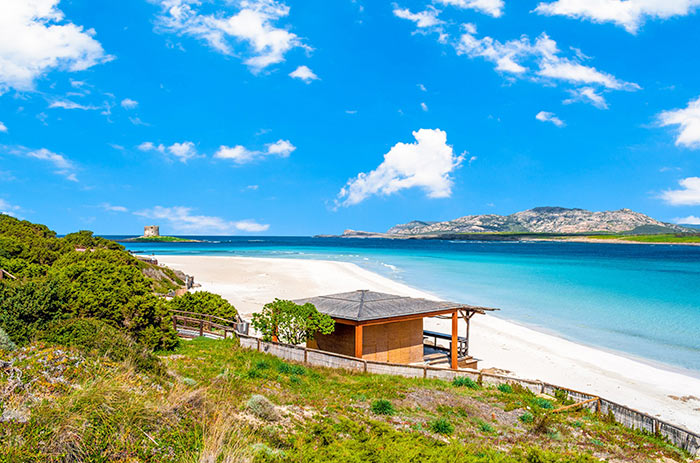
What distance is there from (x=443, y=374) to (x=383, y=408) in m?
4.50

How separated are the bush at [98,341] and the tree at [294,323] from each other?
4.95 m

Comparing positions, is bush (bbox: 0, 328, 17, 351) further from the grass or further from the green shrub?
the green shrub

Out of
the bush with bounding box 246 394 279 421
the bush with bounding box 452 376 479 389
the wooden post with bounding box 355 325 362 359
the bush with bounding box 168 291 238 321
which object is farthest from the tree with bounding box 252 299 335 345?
the bush with bounding box 246 394 279 421

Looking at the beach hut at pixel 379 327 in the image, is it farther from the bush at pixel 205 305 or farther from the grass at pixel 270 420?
the bush at pixel 205 305

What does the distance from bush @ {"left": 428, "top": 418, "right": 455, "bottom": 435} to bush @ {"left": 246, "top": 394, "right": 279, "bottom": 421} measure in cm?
320

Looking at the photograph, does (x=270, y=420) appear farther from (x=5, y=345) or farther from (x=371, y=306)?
(x=371, y=306)

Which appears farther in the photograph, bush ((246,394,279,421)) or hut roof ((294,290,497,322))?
hut roof ((294,290,497,322))

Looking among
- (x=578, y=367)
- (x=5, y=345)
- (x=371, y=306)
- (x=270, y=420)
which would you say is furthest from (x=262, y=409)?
(x=578, y=367)

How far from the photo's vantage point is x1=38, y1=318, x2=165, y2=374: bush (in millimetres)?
8047

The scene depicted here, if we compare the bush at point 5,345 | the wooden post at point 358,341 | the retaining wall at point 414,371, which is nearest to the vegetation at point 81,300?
the bush at point 5,345

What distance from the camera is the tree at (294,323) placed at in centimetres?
1322

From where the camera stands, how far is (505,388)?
12.0 meters

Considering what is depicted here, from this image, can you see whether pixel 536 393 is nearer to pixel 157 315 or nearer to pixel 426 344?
pixel 426 344

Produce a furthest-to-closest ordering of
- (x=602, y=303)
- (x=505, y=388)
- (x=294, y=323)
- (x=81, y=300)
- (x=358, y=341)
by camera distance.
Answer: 1. (x=602, y=303)
2. (x=294, y=323)
3. (x=358, y=341)
4. (x=81, y=300)
5. (x=505, y=388)
